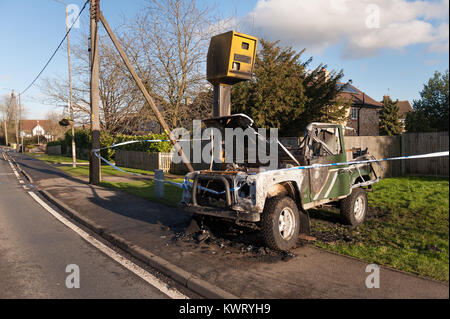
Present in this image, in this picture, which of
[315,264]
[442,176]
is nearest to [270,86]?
[315,264]

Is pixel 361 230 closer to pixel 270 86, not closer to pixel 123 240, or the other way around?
pixel 123 240

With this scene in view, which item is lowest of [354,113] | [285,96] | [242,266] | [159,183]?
[242,266]

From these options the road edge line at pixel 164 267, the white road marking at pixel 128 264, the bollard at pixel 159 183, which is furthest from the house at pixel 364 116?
the road edge line at pixel 164 267

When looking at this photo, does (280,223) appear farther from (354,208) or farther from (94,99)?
(94,99)

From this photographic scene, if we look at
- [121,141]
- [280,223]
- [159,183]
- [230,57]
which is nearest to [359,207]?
[280,223]

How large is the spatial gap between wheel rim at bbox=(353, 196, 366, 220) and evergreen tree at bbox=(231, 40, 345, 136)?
40.1ft

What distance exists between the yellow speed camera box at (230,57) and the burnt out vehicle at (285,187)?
1.37 meters

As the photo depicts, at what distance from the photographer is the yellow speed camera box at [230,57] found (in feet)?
24.1

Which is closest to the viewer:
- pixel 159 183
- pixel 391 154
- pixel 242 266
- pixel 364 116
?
pixel 242 266

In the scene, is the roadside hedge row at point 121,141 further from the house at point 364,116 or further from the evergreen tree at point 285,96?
the house at point 364,116

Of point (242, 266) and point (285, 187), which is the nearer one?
point (242, 266)

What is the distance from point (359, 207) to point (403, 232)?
3.78ft

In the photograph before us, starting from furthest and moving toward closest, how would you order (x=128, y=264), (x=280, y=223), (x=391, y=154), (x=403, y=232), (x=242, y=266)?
(x=391, y=154), (x=403, y=232), (x=280, y=223), (x=128, y=264), (x=242, y=266)

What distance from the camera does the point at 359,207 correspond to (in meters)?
7.27
